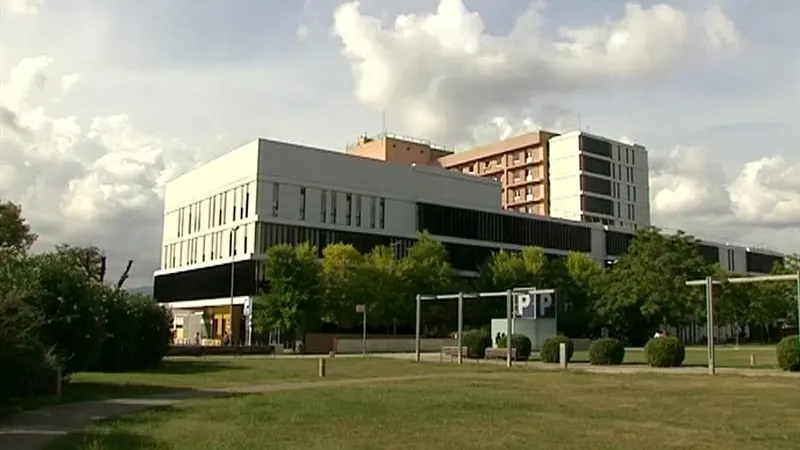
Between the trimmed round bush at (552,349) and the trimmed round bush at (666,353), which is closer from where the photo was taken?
the trimmed round bush at (666,353)

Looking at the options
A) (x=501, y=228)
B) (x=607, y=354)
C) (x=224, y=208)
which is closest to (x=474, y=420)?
(x=607, y=354)

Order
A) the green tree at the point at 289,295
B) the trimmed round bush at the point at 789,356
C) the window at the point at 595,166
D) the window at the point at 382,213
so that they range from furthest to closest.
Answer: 1. the window at the point at 595,166
2. the window at the point at 382,213
3. the green tree at the point at 289,295
4. the trimmed round bush at the point at 789,356

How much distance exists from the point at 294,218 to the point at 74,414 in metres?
65.3

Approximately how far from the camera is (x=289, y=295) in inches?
2763

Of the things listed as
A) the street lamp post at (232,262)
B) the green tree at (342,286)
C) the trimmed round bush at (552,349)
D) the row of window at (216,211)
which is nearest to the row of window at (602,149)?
the row of window at (216,211)

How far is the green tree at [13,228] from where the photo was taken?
60.1 meters

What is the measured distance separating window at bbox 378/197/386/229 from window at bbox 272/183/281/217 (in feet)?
39.0

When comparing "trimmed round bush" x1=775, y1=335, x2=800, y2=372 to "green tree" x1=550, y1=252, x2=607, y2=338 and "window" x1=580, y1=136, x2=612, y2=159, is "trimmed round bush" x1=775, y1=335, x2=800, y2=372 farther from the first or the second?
"window" x1=580, y1=136, x2=612, y2=159

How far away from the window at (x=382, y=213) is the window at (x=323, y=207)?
663 centimetres

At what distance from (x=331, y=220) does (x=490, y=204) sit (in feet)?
77.7

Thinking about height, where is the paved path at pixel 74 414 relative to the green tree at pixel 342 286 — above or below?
below

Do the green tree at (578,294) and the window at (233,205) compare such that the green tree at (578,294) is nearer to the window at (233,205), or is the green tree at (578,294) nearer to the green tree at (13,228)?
the window at (233,205)

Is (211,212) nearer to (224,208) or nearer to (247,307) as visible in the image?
(224,208)

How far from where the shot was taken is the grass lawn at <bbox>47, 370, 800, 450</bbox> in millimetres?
14055
